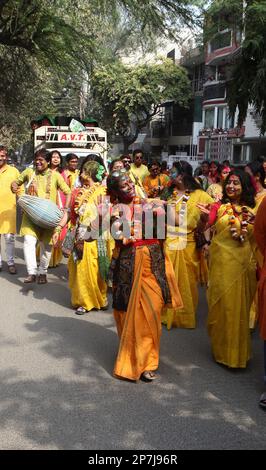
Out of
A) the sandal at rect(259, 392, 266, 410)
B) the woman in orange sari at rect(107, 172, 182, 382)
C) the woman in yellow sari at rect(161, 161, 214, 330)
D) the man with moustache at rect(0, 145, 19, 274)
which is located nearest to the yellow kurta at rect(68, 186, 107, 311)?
the woman in yellow sari at rect(161, 161, 214, 330)

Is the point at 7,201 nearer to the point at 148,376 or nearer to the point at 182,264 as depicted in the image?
the point at 182,264

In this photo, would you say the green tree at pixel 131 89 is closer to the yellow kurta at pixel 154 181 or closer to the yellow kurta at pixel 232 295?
the yellow kurta at pixel 154 181

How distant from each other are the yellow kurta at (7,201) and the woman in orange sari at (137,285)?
13.2 ft

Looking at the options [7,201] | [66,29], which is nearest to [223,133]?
[66,29]

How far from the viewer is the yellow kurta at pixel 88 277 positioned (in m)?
6.26

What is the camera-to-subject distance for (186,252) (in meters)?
5.88

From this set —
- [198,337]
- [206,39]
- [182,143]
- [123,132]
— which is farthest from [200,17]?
[182,143]

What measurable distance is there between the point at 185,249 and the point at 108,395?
222 cm

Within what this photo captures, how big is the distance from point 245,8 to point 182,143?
32475 mm

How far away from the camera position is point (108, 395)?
405 centimetres

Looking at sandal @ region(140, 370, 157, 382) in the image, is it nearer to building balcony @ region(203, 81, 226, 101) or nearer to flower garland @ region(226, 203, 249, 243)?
flower garland @ region(226, 203, 249, 243)

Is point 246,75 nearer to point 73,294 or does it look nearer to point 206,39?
point 206,39

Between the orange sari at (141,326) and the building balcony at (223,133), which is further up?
the building balcony at (223,133)

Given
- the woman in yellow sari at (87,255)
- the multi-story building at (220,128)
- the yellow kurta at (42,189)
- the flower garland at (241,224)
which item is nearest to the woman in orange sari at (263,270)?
the flower garland at (241,224)
